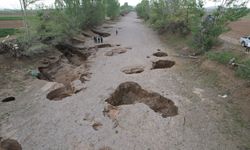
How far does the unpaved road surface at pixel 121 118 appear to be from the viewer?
6.53m

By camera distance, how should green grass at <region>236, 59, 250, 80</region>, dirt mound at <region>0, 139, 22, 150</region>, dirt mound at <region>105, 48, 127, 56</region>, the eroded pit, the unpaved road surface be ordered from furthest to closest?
dirt mound at <region>105, 48, 127, 56</region> → the eroded pit → green grass at <region>236, 59, 250, 80</region> → dirt mound at <region>0, 139, 22, 150</region> → the unpaved road surface

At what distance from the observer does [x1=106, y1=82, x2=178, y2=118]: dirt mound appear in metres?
8.65

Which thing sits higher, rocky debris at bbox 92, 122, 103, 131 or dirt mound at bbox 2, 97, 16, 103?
rocky debris at bbox 92, 122, 103, 131

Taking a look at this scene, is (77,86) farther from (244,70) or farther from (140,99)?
(244,70)

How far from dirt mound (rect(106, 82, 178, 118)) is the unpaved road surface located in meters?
0.04

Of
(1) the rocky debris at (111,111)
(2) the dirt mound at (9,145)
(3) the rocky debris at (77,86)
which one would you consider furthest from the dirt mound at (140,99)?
(2) the dirt mound at (9,145)

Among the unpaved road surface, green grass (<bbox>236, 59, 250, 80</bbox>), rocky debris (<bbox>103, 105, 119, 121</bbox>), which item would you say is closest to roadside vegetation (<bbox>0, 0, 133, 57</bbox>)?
the unpaved road surface

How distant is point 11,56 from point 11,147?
8.19 metres

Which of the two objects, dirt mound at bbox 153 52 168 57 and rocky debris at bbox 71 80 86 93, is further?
dirt mound at bbox 153 52 168 57

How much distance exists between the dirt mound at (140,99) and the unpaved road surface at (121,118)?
4cm

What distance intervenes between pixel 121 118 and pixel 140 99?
2.14 m

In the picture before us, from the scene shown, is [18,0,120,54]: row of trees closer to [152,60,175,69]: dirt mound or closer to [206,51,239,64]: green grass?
[152,60,175,69]: dirt mound

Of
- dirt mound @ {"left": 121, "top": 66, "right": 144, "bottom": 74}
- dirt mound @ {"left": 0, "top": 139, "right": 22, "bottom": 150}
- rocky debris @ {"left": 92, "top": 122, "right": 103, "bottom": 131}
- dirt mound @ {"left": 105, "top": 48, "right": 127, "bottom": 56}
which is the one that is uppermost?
dirt mound @ {"left": 105, "top": 48, "right": 127, "bottom": 56}

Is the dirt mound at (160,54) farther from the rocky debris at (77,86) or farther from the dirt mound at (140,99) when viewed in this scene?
the rocky debris at (77,86)
